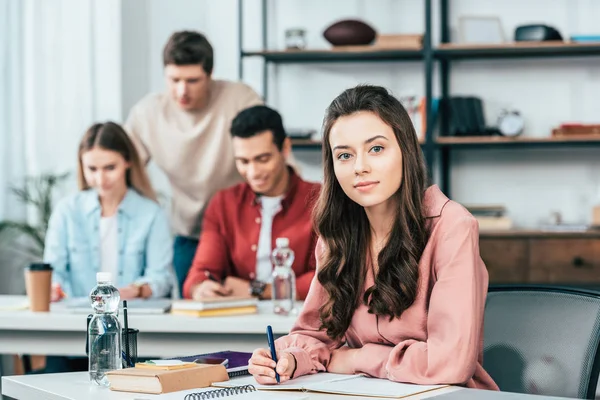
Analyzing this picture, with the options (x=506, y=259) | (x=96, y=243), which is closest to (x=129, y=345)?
(x=96, y=243)

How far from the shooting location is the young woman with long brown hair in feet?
5.44

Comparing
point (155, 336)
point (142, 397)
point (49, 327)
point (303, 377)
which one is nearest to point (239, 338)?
point (155, 336)

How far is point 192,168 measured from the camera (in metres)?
3.77

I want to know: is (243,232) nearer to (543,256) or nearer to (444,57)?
(543,256)

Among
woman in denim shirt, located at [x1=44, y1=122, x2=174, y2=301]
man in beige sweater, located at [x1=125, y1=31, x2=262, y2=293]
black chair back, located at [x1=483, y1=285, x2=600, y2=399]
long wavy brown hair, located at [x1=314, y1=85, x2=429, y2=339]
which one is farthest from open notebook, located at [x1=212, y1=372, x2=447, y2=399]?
man in beige sweater, located at [x1=125, y1=31, x2=262, y2=293]

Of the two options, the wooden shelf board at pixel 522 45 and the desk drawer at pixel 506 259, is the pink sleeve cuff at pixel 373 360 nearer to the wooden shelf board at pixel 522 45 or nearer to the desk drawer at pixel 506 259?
the desk drawer at pixel 506 259

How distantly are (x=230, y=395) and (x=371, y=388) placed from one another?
0.80 feet

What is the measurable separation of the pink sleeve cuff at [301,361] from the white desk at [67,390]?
151 mm

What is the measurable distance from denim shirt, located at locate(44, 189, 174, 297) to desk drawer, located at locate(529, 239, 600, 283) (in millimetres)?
1944

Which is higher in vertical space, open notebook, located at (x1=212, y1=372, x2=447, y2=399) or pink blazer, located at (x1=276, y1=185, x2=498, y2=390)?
pink blazer, located at (x1=276, y1=185, x2=498, y2=390)

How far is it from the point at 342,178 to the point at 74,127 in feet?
11.6

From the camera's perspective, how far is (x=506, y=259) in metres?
4.45

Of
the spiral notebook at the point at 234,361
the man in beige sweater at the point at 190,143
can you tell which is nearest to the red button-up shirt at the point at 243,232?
the man in beige sweater at the point at 190,143

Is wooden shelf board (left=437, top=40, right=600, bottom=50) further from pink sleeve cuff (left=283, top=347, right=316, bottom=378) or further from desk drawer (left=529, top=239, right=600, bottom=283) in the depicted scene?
pink sleeve cuff (left=283, top=347, right=316, bottom=378)
